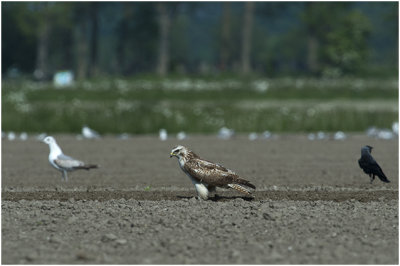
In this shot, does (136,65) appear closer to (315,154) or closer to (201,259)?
(315,154)

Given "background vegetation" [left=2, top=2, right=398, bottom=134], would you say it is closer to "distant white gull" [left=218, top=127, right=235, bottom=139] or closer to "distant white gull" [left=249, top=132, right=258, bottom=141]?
"distant white gull" [left=218, top=127, right=235, bottom=139]

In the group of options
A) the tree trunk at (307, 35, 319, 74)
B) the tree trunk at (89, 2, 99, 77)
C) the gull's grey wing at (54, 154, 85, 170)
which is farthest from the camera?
the tree trunk at (89, 2, 99, 77)

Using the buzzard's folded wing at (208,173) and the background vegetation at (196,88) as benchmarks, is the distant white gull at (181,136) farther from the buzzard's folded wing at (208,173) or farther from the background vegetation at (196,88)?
the buzzard's folded wing at (208,173)

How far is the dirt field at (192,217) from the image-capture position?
30.2ft

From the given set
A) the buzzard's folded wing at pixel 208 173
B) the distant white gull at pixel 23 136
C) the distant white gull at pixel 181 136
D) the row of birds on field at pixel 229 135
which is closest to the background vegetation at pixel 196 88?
the row of birds on field at pixel 229 135

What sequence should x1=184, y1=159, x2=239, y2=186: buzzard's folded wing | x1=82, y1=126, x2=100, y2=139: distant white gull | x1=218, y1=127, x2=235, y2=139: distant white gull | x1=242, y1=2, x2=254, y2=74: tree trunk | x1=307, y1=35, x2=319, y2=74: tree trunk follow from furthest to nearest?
x1=307, y1=35, x2=319, y2=74: tree trunk < x1=242, y1=2, x2=254, y2=74: tree trunk < x1=218, y1=127, x2=235, y2=139: distant white gull < x1=82, y1=126, x2=100, y2=139: distant white gull < x1=184, y1=159, x2=239, y2=186: buzzard's folded wing

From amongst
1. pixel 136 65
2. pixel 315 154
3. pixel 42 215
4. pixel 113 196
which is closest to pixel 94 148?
pixel 315 154

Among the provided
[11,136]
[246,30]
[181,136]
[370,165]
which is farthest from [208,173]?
[246,30]

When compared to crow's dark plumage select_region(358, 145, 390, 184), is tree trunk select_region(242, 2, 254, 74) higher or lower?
higher

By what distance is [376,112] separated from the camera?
35.4 m

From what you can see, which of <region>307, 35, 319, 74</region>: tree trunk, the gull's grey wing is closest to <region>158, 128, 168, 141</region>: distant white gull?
the gull's grey wing

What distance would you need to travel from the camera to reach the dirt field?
30.2ft

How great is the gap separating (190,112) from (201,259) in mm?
25708

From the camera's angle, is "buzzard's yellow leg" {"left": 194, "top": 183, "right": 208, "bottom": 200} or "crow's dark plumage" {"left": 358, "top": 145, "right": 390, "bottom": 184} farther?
"crow's dark plumage" {"left": 358, "top": 145, "right": 390, "bottom": 184}
